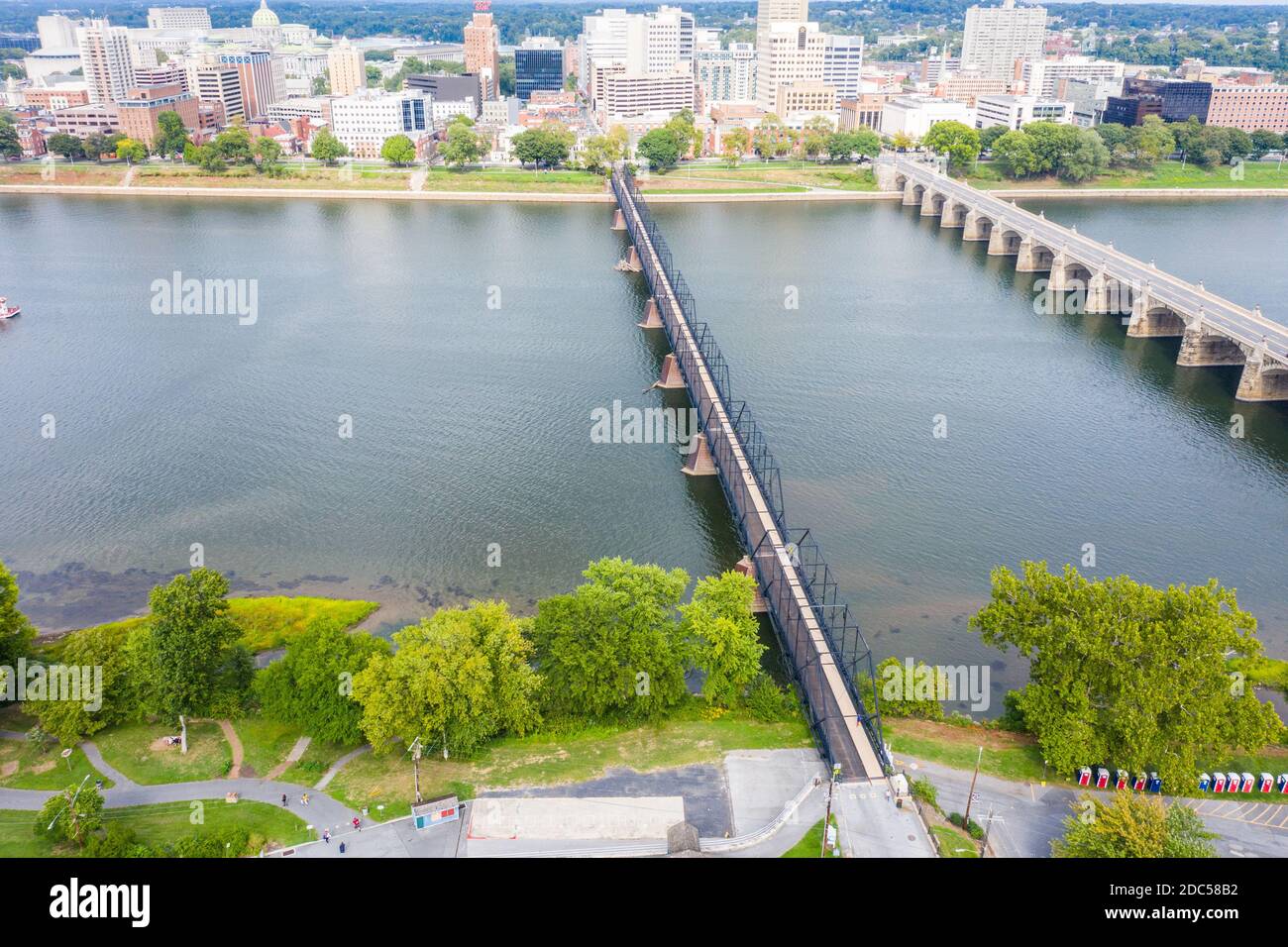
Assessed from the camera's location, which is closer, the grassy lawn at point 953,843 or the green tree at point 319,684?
the grassy lawn at point 953,843

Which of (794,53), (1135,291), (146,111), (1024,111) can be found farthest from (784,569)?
(794,53)

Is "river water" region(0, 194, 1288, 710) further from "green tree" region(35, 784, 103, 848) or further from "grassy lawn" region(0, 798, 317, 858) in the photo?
"green tree" region(35, 784, 103, 848)

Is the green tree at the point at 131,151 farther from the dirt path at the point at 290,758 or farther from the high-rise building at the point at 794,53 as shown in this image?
the dirt path at the point at 290,758

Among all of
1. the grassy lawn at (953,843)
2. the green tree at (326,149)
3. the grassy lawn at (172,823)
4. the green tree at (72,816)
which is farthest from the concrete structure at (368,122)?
the grassy lawn at (953,843)

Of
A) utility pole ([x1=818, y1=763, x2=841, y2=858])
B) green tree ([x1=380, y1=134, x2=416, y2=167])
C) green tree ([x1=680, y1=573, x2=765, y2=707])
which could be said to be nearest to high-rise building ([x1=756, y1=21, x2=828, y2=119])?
green tree ([x1=380, y1=134, x2=416, y2=167])

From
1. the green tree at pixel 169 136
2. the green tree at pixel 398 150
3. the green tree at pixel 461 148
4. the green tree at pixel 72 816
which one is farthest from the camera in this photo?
the green tree at pixel 169 136

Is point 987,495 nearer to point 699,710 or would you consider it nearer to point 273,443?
point 699,710

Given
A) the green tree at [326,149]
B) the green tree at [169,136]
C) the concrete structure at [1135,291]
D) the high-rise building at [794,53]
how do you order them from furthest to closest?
1. the high-rise building at [794,53]
2. the green tree at [169,136]
3. the green tree at [326,149]
4. the concrete structure at [1135,291]
